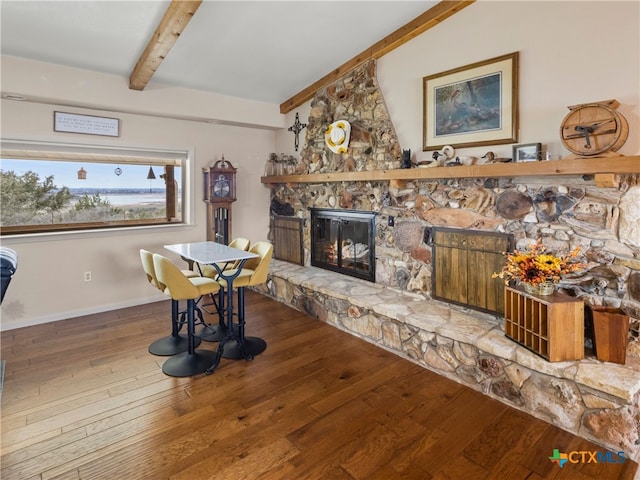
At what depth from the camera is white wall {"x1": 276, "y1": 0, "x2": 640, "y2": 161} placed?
2.39 meters

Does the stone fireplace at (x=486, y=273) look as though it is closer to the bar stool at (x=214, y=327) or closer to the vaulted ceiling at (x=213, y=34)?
the vaulted ceiling at (x=213, y=34)

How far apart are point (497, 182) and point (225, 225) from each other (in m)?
3.35

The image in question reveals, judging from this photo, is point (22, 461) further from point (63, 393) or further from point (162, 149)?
point (162, 149)

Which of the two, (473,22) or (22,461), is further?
(473,22)

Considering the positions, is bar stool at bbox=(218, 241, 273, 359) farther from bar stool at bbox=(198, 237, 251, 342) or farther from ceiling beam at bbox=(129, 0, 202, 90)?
ceiling beam at bbox=(129, 0, 202, 90)

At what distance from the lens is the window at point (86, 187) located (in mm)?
3859

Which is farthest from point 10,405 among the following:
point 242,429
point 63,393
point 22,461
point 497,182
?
point 497,182

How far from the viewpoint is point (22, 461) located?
1.95m

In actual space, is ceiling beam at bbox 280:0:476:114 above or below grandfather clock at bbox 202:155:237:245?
above

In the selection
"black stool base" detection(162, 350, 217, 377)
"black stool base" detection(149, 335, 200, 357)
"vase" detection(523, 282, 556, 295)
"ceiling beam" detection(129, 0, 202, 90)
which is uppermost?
"ceiling beam" detection(129, 0, 202, 90)

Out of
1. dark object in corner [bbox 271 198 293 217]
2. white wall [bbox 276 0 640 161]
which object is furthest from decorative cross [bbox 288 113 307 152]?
white wall [bbox 276 0 640 161]

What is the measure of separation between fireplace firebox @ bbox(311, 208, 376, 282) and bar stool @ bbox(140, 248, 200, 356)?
1814mm

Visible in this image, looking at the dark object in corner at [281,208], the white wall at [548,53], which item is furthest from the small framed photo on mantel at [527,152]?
the dark object in corner at [281,208]

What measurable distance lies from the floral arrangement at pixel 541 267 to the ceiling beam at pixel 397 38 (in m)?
2.20
